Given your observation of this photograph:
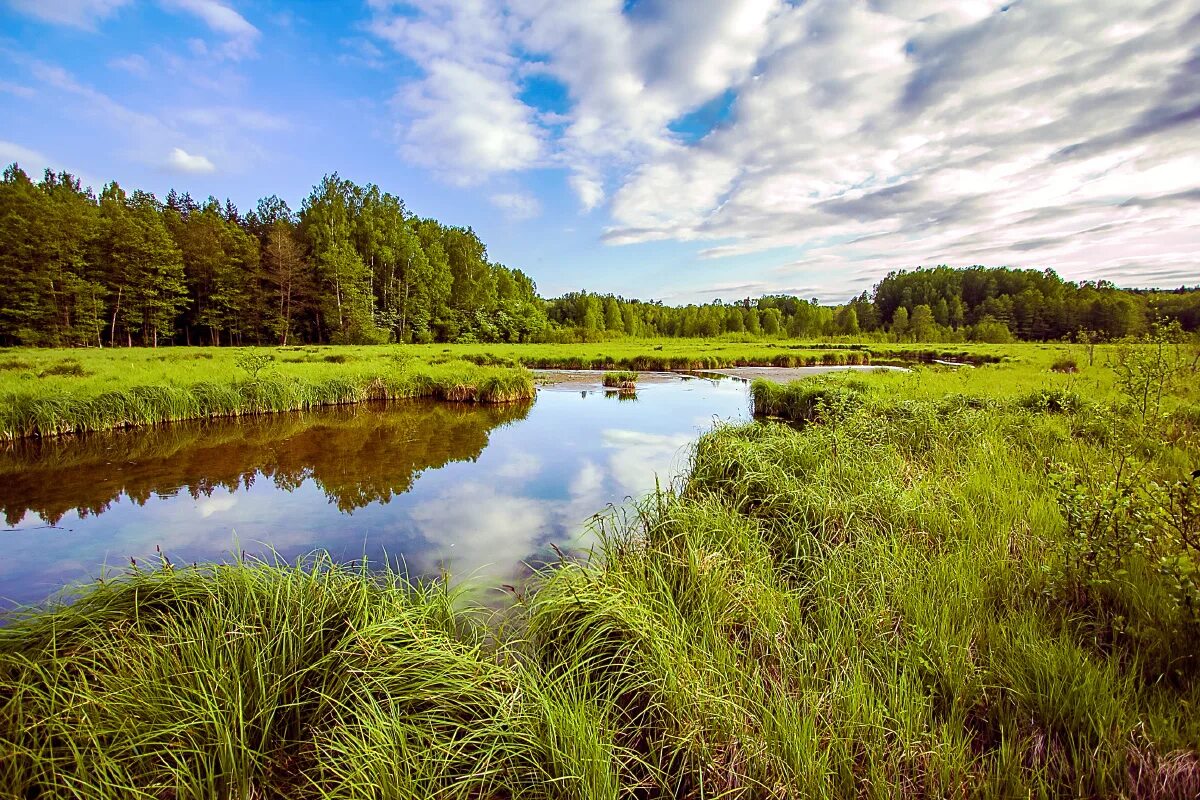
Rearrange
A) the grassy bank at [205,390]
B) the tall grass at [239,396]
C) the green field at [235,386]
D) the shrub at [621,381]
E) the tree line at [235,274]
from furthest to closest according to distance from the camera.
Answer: the tree line at [235,274], the shrub at [621,381], the green field at [235,386], the grassy bank at [205,390], the tall grass at [239,396]

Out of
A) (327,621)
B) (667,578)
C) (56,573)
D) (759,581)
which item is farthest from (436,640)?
(56,573)

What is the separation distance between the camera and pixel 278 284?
160 ft

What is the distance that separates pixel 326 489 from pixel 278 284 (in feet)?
159

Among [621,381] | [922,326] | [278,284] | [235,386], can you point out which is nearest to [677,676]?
[235,386]

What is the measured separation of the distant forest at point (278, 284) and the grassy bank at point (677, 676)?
78.5 ft

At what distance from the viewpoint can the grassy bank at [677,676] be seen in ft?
8.45

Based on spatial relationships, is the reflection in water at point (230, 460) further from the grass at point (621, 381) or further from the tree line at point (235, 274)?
the tree line at point (235, 274)

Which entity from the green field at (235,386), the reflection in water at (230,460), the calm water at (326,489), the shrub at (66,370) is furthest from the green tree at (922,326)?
the shrub at (66,370)

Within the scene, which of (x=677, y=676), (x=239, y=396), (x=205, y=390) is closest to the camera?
(x=677, y=676)

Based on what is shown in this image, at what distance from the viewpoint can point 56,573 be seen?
6.12 m

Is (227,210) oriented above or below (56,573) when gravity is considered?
above

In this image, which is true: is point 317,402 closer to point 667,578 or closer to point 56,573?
point 56,573

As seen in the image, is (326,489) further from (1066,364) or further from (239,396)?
(1066,364)

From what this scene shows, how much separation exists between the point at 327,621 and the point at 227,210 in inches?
3443
